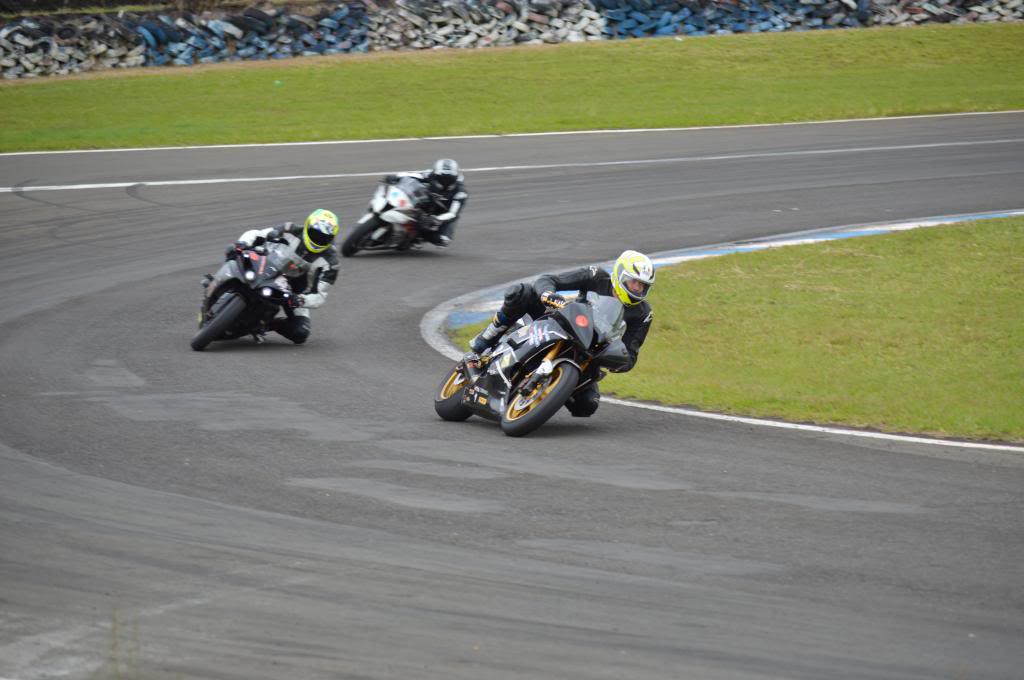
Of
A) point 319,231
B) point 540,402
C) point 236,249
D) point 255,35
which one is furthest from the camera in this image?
point 255,35

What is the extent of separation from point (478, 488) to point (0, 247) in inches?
506

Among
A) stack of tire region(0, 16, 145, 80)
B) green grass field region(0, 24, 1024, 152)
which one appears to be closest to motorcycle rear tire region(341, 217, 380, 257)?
green grass field region(0, 24, 1024, 152)

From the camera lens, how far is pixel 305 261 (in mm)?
13984

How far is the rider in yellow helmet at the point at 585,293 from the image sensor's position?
10.3m

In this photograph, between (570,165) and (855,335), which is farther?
(570,165)

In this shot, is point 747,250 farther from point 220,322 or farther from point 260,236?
point 220,322

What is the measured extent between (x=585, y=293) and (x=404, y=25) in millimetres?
30609

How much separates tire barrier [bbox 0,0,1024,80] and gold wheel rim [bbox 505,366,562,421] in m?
30.4

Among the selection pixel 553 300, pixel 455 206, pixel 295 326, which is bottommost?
pixel 455 206

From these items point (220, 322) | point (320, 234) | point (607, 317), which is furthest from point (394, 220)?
point (607, 317)

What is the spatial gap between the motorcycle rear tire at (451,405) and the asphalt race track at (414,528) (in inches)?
4.3

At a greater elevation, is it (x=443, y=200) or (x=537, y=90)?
(x=443, y=200)

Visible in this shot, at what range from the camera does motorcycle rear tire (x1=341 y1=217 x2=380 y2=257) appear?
19.1 m

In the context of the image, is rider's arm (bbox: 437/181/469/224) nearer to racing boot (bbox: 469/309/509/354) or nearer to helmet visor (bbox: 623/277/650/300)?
racing boot (bbox: 469/309/509/354)
